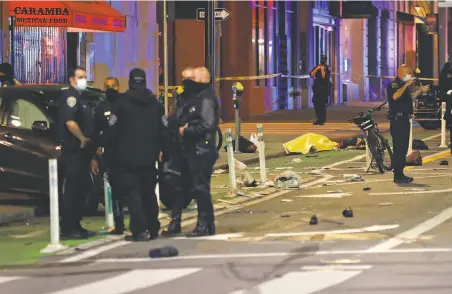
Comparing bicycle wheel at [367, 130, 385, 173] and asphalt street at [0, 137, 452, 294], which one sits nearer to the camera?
asphalt street at [0, 137, 452, 294]

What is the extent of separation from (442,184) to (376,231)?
488 centimetres

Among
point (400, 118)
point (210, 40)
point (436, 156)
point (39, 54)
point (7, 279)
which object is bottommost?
point (7, 279)

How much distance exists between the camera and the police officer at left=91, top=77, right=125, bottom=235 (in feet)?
36.6

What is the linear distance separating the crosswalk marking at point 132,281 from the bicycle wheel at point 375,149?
28.9 feet

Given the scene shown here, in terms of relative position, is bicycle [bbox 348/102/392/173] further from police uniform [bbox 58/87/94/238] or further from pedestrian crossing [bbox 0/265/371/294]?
pedestrian crossing [bbox 0/265/371/294]

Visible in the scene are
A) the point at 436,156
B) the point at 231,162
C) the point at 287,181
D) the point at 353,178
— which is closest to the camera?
the point at 231,162

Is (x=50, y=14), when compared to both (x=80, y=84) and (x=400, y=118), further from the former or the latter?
(x=80, y=84)

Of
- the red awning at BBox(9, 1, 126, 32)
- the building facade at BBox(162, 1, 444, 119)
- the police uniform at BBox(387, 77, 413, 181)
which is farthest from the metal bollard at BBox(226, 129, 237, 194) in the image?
the building facade at BBox(162, 1, 444, 119)

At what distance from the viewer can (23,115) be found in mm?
13883

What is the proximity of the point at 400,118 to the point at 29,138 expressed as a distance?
5664mm

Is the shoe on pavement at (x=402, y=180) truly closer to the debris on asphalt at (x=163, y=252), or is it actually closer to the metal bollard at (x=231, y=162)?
the metal bollard at (x=231, y=162)

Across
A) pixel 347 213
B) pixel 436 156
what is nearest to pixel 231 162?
pixel 347 213

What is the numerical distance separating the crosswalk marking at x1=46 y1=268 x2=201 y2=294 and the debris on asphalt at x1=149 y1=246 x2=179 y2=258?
65 cm

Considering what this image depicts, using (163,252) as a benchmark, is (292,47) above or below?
above
